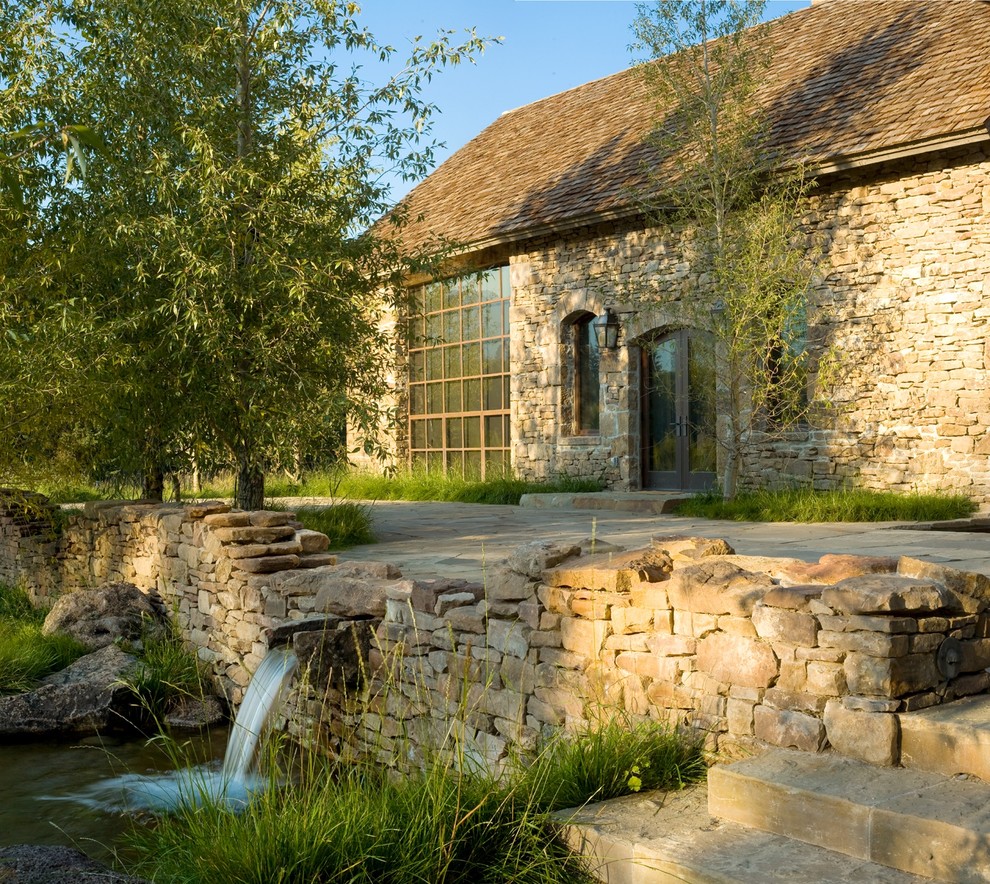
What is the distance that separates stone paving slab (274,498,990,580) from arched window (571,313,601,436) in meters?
2.44

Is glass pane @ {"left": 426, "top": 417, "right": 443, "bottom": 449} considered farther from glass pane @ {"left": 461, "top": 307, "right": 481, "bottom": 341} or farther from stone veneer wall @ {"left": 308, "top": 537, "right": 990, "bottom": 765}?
stone veneer wall @ {"left": 308, "top": 537, "right": 990, "bottom": 765}

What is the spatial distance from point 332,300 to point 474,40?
2.49 metres

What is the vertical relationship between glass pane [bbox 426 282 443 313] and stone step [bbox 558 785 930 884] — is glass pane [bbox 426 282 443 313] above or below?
above

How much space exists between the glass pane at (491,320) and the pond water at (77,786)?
9242 millimetres

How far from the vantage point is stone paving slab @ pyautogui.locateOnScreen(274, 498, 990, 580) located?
21.1 feet

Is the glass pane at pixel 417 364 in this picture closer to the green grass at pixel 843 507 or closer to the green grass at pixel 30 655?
the green grass at pixel 843 507

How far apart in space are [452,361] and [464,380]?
0.43 metres

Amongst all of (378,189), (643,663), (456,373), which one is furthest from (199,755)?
(456,373)

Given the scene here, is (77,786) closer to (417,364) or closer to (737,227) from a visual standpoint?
(737,227)

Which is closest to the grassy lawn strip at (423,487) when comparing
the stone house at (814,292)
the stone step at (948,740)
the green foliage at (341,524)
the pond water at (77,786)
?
the stone house at (814,292)

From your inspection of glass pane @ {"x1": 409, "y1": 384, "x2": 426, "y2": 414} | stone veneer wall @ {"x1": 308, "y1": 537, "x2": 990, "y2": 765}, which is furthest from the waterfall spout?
glass pane @ {"x1": 409, "y1": 384, "x2": 426, "y2": 414}

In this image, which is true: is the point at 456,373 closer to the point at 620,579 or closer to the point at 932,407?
the point at 932,407

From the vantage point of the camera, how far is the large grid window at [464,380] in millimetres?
14867

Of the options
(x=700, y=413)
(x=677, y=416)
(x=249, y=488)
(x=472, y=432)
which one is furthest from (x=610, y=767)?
(x=472, y=432)
